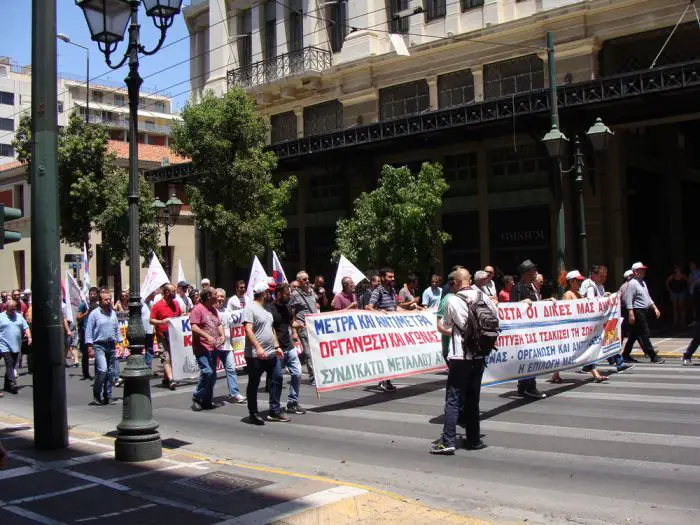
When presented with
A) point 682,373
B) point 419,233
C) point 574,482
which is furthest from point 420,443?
point 419,233

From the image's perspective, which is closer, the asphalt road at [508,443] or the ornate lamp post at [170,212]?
the asphalt road at [508,443]

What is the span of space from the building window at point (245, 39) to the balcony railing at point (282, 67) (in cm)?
87

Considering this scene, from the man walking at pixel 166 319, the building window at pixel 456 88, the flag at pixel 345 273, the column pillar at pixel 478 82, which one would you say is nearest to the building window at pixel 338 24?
the building window at pixel 456 88

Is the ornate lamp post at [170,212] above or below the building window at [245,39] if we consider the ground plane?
below

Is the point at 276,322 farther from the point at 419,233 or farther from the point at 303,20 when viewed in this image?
the point at 303,20

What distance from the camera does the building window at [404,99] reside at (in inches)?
1082

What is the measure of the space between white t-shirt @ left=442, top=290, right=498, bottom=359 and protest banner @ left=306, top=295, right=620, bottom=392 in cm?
246

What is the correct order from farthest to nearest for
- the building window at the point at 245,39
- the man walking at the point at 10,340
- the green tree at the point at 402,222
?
the building window at the point at 245,39 < the green tree at the point at 402,222 < the man walking at the point at 10,340

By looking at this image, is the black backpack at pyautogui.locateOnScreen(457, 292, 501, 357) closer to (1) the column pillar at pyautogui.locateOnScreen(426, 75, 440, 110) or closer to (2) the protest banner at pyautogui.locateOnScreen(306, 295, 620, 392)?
(2) the protest banner at pyautogui.locateOnScreen(306, 295, 620, 392)

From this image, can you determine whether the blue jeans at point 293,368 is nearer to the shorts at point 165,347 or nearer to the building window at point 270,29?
the shorts at point 165,347

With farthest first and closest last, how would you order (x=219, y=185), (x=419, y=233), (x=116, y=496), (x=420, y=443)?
(x=219, y=185) → (x=419, y=233) → (x=420, y=443) → (x=116, y=496)

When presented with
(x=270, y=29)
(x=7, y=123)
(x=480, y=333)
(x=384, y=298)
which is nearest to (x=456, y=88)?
(x=270, y=29)

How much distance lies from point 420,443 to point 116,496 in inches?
132

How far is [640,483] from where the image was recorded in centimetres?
630
